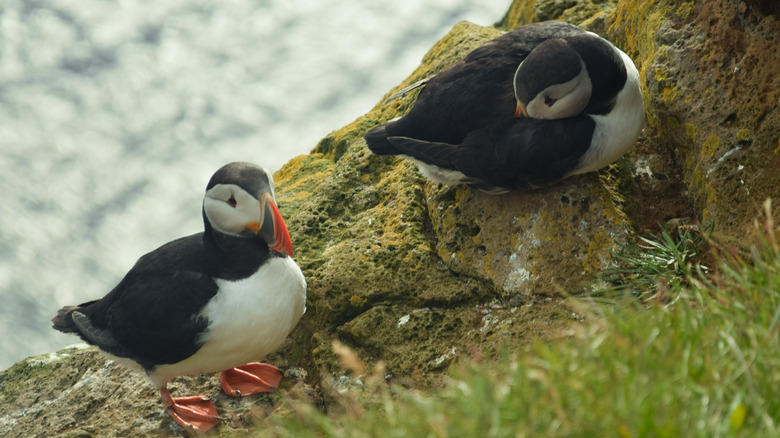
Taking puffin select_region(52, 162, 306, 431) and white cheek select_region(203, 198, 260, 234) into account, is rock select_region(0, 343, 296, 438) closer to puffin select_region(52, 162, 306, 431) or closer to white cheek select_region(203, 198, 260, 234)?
puffin select_region(52, 162, 306, 431)

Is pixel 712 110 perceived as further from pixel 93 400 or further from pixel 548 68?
pixel 93 400

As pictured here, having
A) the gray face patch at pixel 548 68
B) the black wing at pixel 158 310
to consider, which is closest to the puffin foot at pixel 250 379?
the black wing at pixel 158 310

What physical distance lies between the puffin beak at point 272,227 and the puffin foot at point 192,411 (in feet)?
3.73

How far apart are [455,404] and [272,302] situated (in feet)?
7.42

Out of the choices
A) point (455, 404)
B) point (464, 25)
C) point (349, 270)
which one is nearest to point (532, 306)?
point (349, 270)

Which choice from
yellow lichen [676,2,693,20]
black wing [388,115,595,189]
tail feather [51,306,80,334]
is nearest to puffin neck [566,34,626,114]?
black wing [388,115,595,189]

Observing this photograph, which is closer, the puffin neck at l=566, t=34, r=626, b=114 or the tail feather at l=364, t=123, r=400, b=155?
the puffin neck at l=566, t=34, r=626, b=114

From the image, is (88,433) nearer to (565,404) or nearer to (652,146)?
(565,404)

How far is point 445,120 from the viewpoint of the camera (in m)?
4.51

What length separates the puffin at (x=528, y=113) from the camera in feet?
13.1

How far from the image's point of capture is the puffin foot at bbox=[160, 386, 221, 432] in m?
4.16

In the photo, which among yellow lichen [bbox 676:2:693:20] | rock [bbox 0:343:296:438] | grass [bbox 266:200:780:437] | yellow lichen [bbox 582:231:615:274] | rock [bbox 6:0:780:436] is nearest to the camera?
grass [bbox 266:200:780:437]

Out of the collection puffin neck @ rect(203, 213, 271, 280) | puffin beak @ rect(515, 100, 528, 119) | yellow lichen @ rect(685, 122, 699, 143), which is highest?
puffin neck @ rect(203, 213, 271, 280)

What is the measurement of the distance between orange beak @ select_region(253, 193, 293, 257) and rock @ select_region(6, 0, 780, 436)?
2.12ft
